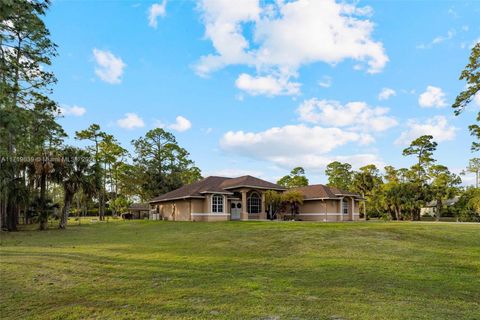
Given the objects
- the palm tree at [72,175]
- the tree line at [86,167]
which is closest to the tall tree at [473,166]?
the tree line at [86,167]

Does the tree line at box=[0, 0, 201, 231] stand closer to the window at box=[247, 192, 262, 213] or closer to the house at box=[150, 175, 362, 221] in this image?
the house at box=[150, 175, 362, 221]

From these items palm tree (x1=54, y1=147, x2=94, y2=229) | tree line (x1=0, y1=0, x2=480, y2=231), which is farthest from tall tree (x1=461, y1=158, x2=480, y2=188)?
palm tree (x1=54, y1=147, x2=94, y2=229)

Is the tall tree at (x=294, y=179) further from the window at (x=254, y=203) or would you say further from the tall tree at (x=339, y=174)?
the window at (x=254, y=203)

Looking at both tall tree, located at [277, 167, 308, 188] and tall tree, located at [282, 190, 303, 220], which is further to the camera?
tall tree, located at [277, 167, 308, 188]

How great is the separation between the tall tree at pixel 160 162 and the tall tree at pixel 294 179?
18.7 metres

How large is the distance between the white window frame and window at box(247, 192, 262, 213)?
316 cm

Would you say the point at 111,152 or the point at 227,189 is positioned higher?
the point at 111,152

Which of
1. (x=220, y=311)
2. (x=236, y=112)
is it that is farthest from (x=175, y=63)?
(x=220, y=311)

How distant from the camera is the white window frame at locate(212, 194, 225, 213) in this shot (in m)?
30.5

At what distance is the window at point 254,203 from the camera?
108ft

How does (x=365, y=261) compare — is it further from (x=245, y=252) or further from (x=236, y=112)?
(x=236, y=112)

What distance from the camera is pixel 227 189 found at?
32562mm

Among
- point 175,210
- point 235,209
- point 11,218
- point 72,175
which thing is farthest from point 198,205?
point 11,218

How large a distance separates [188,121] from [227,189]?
25.7 feet
